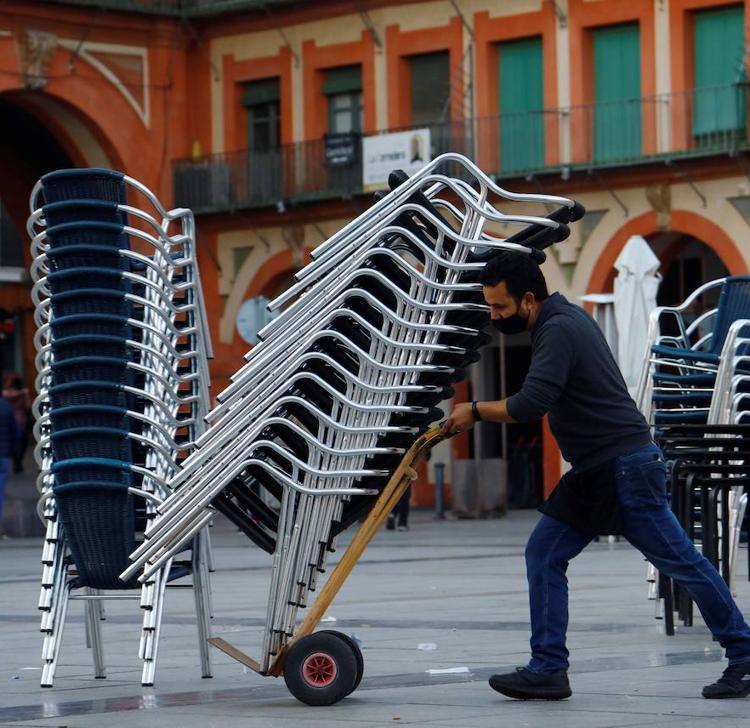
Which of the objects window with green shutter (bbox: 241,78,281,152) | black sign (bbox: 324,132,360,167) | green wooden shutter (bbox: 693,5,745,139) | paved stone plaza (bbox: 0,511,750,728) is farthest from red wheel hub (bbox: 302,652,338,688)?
window with green shutter (bbox: 241,78,281,152)

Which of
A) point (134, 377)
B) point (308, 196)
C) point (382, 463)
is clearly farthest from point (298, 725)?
point (308, 196)

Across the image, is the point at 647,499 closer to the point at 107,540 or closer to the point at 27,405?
the point at 107,540

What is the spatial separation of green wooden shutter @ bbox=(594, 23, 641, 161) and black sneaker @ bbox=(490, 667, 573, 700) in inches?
1141

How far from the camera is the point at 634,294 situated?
90.0 feet

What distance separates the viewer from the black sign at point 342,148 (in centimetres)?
4062

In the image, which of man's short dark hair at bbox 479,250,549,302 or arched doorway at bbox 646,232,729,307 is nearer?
man's short dark hair at bbox 479,250,549,302

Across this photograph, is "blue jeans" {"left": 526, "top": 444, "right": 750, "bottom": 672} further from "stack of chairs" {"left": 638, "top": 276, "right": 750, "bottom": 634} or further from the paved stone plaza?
"stack of chairs" {"left": 638, "top": 276, "right": 750, "bottom": 634}

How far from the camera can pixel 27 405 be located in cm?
4228

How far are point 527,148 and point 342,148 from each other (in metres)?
4.03

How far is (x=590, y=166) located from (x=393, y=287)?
28.8m

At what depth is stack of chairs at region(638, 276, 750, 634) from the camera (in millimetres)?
11539

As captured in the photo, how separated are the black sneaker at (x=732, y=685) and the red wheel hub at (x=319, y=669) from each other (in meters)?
1.47

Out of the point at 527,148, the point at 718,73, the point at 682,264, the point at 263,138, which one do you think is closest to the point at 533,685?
the point at 718,73

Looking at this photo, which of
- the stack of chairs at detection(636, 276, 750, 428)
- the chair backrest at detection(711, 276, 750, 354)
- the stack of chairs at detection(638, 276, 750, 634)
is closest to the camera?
the stack of chairs at detection(638, 276, 750, 634)
